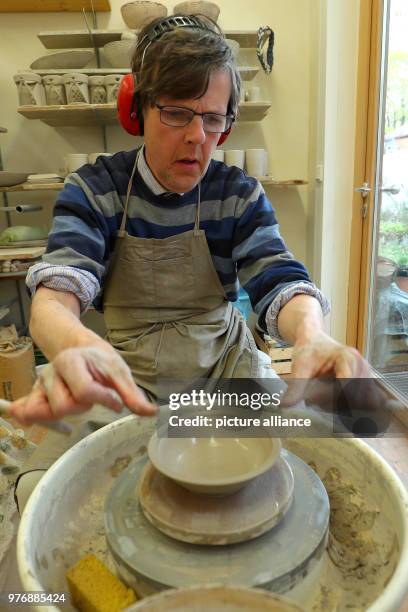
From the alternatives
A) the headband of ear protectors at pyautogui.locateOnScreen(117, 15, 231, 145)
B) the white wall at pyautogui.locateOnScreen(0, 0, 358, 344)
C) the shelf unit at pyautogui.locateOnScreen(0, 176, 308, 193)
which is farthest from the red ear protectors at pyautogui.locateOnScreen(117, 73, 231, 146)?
the white wall at pyautogui.locateOnScreen(0, 0, 358, 344)

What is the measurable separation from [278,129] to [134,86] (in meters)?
1.97

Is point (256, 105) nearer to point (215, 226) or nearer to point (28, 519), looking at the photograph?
point (215, 226)

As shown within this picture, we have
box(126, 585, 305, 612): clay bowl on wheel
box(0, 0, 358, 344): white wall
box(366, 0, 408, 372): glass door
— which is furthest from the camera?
box(0, 0, 358, 344): white wall

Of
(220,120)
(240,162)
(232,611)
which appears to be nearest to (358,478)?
(232,611)

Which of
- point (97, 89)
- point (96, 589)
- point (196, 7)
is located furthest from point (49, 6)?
point (96, 589)

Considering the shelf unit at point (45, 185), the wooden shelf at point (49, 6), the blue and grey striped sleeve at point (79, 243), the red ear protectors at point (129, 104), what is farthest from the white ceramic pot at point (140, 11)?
the blue and grey striped sleeve at point (79, 243)

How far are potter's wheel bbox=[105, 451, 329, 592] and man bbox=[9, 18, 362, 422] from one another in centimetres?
24

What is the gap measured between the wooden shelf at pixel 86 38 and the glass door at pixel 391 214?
732 millimetres

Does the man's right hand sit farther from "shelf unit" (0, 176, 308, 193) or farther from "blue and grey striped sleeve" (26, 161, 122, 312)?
"shelf unit" (0, 176, 308, 193)

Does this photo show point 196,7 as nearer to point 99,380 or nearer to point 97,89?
point 97,89

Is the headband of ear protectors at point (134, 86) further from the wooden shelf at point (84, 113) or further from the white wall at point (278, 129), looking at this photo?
the white wall at point (278, 129)

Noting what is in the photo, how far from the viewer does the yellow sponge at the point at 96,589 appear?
57cm

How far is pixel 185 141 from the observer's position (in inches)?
34.5

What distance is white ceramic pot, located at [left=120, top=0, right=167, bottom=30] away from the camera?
224cm
